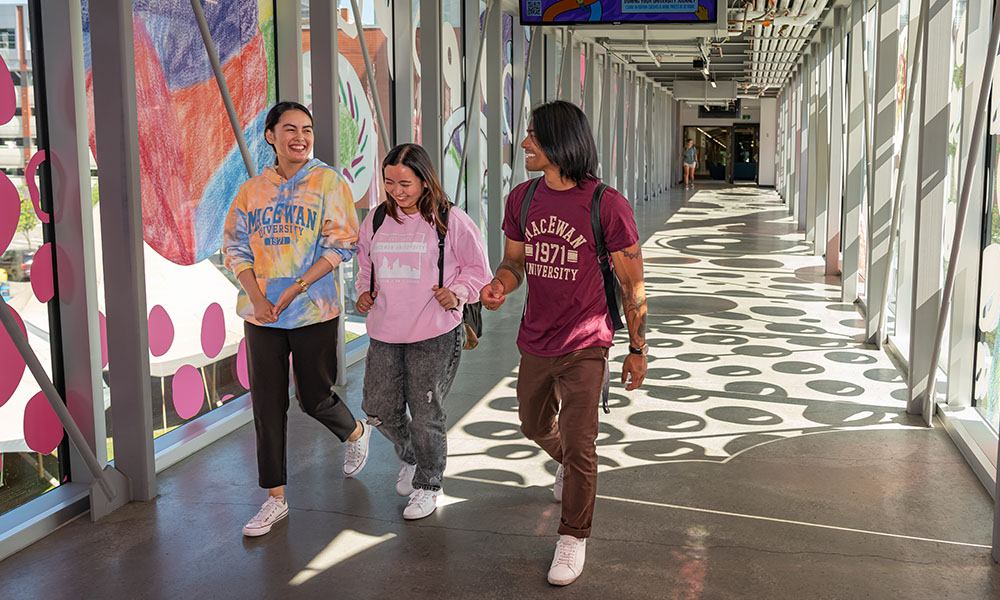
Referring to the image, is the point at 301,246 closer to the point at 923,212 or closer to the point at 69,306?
the point at 69,306

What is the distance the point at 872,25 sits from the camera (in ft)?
28.3

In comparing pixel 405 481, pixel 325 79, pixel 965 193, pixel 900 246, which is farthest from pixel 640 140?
pixel 405 481

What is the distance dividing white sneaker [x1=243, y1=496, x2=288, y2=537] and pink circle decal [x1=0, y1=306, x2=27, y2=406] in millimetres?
1010

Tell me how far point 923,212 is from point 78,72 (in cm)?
418

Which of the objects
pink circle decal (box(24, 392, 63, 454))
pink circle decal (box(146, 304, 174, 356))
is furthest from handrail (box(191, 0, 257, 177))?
pink circle decal (box(24, 392, 63, 454))

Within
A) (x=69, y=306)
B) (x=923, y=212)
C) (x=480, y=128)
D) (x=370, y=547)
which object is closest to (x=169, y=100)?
(x=69, y=306)

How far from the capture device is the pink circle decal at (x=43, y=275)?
3.69 metres

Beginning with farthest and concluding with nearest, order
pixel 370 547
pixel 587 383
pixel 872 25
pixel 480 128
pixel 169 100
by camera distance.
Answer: pixel 480 128 < pixel 872 25 < pixel 169 100 < pixel 370 547 < pixel 587 383

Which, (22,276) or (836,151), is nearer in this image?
(22,276)

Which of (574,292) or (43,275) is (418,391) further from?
(43,275)

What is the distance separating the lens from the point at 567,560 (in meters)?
3.16

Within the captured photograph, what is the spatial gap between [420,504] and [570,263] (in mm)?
1212

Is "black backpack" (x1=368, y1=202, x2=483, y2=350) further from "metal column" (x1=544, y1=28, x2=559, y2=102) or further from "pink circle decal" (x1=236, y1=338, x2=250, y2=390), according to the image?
"metal column" (x1=544, y1=28, x2=559, y2=102)

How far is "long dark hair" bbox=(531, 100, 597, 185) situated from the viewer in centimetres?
309
